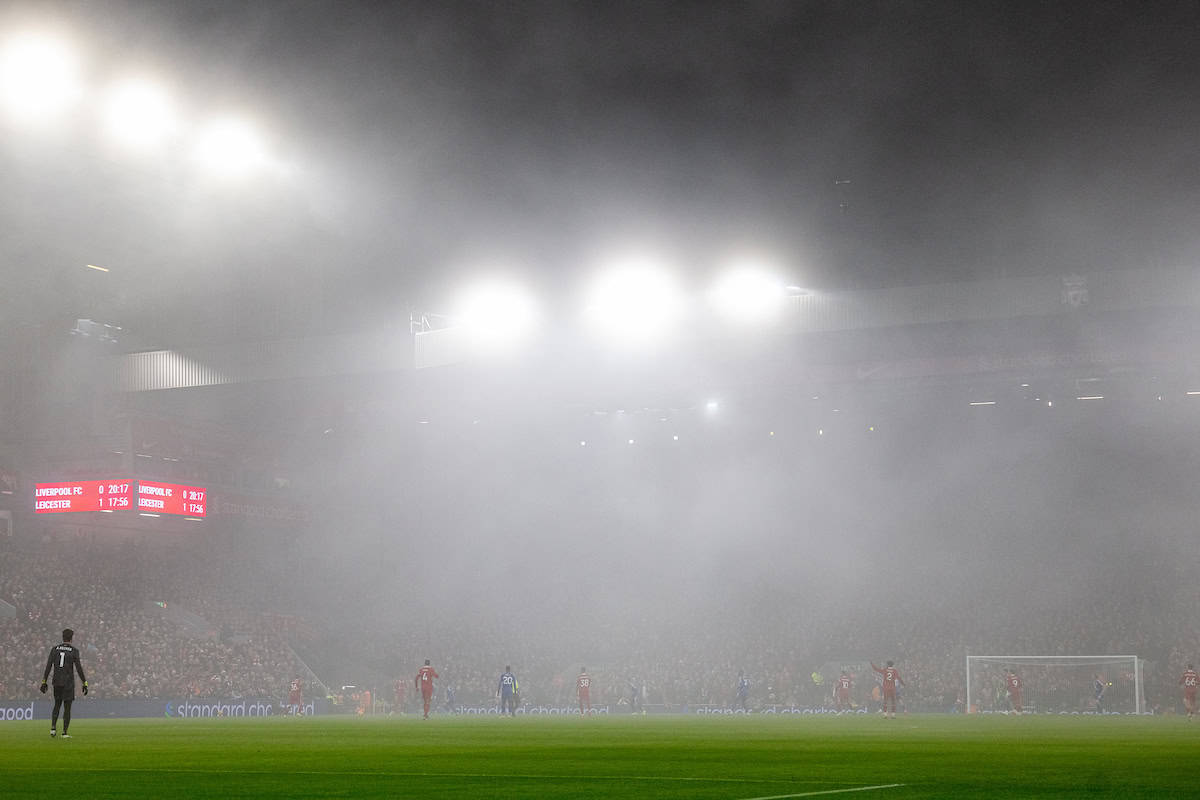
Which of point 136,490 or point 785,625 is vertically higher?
point 136,490

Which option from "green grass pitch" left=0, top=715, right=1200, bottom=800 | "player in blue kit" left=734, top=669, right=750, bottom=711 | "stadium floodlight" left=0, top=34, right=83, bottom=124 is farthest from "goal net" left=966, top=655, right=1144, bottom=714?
"stadium floodlight" left=0, top=34, right=83, bottom=124

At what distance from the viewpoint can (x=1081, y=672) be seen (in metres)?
40.8

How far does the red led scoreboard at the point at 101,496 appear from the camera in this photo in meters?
43.9

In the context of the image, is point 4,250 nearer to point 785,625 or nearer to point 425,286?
point 425,286

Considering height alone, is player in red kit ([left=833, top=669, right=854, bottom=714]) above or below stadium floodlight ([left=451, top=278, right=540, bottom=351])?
below

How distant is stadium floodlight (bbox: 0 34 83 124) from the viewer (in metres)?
22.0

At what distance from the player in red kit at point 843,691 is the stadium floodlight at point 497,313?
662 inches

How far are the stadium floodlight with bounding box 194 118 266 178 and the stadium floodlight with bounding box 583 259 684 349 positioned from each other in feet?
29.0

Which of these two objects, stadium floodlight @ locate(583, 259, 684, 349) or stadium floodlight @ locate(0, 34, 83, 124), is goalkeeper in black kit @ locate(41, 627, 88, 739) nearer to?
stadium floodlight @ locate(0, 34, 83, 124)

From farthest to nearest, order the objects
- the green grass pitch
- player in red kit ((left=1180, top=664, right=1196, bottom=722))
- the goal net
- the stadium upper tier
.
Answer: the goal net < player in red kit ((left=1180, top=664, right=1196, bottom=722)) < the stadium upper tier < the green grass pitch

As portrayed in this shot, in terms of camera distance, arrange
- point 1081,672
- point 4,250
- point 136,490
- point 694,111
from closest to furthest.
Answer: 1. point 694,111
2. point 4,250
3. point 1081,672
4. point 136,490

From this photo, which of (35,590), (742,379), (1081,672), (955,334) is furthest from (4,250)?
(1081,672)

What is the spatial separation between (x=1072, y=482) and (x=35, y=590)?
38.9 metres

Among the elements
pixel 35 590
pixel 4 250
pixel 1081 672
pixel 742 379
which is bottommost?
pixel 1081 672
